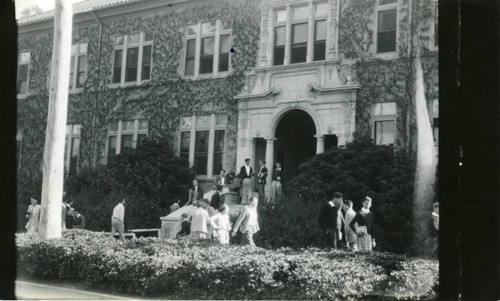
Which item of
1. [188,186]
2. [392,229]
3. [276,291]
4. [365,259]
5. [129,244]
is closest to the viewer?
[276,291]

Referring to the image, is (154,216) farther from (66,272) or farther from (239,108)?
(239,108)

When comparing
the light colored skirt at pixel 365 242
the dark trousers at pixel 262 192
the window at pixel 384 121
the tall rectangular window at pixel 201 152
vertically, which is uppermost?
the window at pixel 384 121

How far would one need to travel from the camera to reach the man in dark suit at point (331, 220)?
9539mm

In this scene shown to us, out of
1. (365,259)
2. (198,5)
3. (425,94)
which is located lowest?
(365,259)

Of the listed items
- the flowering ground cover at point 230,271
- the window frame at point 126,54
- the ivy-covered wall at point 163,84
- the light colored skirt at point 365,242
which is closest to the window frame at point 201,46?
the ivy-covered wall at point 163,84

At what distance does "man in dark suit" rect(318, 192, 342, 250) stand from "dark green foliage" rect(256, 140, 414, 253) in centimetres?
16

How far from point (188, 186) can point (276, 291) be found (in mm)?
5543

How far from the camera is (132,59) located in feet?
45.4

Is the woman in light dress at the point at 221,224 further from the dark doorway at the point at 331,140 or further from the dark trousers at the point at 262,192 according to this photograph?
the dark doorway at the point at 331,140

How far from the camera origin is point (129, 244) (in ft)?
31.3

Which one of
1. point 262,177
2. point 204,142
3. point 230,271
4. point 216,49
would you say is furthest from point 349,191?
point 216,49

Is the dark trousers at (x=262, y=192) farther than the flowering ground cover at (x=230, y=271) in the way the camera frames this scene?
Yes

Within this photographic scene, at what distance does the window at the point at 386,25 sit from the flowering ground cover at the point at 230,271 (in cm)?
516

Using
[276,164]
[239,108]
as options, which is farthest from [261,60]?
[276,164]
